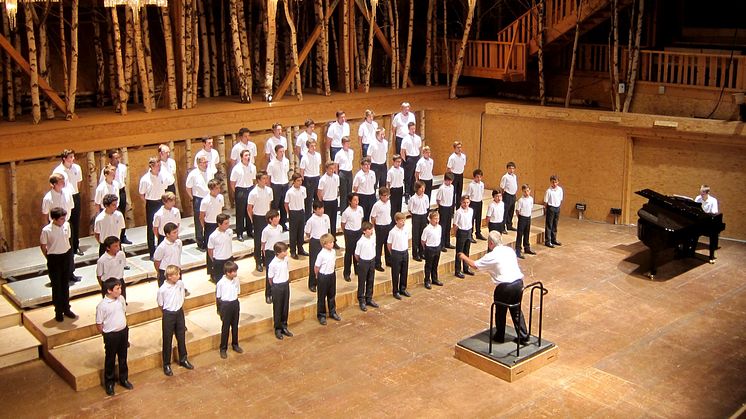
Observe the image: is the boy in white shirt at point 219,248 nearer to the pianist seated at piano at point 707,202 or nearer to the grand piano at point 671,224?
the grand piano at point 671,224

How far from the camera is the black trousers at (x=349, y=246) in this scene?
484 inches

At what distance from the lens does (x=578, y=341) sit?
11055mm

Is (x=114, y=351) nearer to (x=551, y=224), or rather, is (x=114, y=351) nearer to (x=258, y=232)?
(x=258, y=232)

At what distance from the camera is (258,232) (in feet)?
41.3

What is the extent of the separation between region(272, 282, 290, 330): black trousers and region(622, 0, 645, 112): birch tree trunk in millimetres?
9000

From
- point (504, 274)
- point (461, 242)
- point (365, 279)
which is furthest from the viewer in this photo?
point (461, 242)

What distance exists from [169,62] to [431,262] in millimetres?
6122

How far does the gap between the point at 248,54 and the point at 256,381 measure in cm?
816

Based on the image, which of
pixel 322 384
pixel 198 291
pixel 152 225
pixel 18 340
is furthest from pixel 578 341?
pixel 18 340

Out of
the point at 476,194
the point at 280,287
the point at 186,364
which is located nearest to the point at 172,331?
the point at 186,364

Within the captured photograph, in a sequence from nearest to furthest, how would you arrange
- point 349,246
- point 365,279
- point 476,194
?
point 365,279 < point 349,246 < point 476,194

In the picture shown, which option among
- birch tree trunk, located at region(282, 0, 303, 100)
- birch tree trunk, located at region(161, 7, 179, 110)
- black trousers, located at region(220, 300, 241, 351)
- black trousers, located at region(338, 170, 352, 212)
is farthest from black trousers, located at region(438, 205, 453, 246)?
birch tree trunk, located at region(161, 7, 179, 110)

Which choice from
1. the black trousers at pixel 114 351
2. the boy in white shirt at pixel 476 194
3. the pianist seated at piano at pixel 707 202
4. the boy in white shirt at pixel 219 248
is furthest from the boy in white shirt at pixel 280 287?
the pianist seated at piano at pixel 707 202

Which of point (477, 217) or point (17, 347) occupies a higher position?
point (477, 217)
